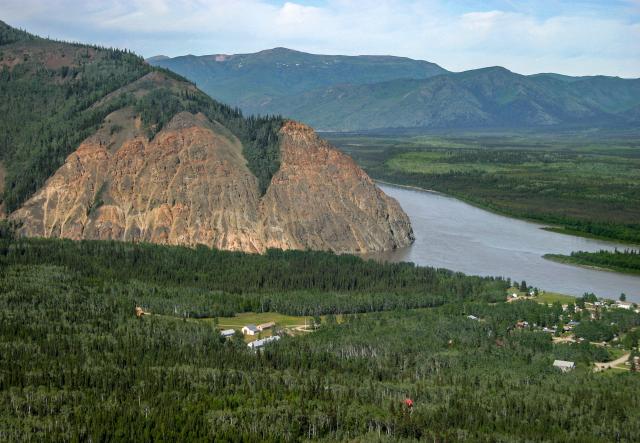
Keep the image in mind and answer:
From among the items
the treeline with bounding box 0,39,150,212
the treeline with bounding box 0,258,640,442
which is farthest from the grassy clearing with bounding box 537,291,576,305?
the treeline with bounding box 0,39,150,212

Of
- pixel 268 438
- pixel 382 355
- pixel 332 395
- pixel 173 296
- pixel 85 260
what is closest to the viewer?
pixel 268 438

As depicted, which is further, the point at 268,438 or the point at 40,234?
the point at 40,234

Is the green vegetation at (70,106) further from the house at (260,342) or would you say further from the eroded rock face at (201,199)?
the house at (260,342)

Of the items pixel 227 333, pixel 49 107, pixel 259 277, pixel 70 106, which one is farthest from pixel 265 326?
pixel 49 107

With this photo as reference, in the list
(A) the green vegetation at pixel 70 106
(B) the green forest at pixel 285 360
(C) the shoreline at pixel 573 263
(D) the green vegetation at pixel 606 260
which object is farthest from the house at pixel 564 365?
(A) the green vegetation at pixel 70 106

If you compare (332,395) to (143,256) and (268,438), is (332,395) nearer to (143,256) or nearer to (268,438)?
(268,438)

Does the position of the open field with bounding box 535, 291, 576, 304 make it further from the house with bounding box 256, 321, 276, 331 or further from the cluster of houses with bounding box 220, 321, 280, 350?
A: the cluster of houses with bounding box 220, 321, 280, 350

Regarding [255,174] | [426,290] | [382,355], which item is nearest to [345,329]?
[382,355]
